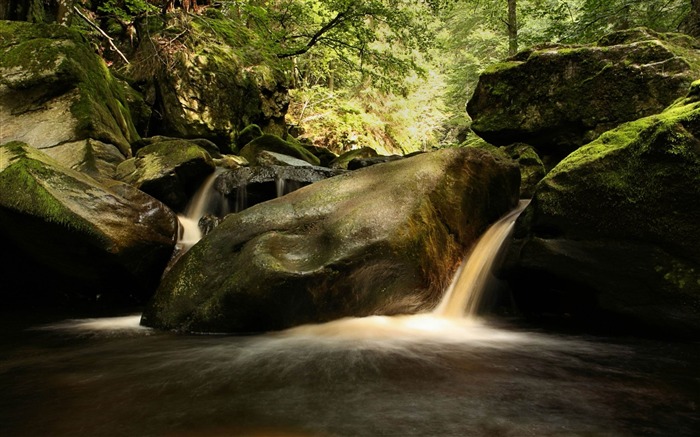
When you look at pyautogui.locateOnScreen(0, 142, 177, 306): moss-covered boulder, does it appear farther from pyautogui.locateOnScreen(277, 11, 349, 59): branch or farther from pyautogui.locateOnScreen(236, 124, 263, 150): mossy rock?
pyautogui.locateOnScreen(277, 11, 349, 59): branch

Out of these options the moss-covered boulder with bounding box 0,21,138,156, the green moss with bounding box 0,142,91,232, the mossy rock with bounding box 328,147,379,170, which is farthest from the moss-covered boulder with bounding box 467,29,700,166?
the moss-covered boulder with bounding box 0,21,138,156

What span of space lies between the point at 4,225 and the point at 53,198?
766mm

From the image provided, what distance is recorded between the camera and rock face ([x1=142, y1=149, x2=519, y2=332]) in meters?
3.82

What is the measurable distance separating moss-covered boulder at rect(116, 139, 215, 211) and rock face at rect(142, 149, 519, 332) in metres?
3.11

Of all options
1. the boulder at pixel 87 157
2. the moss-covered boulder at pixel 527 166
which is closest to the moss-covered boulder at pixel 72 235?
the boulder at pixel 87 157

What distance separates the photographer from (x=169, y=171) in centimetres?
728

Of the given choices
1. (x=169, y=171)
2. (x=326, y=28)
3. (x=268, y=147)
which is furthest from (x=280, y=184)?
(x=326, y=28)

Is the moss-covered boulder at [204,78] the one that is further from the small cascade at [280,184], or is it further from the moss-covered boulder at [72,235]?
the moss-covered boulder at [72,235]

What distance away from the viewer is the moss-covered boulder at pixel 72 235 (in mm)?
4551

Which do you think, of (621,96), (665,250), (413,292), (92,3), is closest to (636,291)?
(665,250)

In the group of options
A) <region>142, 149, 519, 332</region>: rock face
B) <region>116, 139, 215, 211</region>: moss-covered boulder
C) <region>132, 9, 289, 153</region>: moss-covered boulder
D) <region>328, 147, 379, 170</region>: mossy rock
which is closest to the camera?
<region>142, 149, 519, 332</region>: rock face

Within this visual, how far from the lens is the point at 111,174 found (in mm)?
7289

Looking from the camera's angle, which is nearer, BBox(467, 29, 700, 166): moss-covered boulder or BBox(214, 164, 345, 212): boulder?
BBox(467, 29, 700, 166): moss-covered boulder

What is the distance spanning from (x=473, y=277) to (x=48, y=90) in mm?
8528
